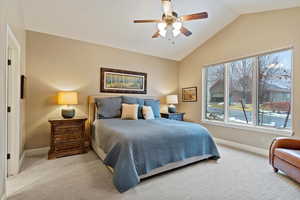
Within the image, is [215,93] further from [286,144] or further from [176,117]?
[286,144]

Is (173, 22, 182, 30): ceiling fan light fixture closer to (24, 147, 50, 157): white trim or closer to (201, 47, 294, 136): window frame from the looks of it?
(201, 47, 294, 136): window frame

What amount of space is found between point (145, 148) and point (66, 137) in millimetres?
1880

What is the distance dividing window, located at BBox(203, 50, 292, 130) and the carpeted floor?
46.3 inches

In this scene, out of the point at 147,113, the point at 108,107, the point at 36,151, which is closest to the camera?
the point at 36,151

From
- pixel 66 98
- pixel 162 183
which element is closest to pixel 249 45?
pixel 162 183

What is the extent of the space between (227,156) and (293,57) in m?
2.28

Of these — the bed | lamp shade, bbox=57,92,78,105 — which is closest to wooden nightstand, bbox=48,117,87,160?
lamp shade, bbox=57,92,78,105

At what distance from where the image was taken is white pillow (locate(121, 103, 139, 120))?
11.6ft

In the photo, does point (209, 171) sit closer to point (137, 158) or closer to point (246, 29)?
point (137, 158)

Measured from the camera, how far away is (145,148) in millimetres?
2127

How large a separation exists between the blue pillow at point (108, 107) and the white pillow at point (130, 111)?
18cm

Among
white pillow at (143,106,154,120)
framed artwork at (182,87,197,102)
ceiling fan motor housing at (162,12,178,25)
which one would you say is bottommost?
white pillow at (143,106,154,120)

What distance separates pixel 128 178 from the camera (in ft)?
6.26

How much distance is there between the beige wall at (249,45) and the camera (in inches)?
113
